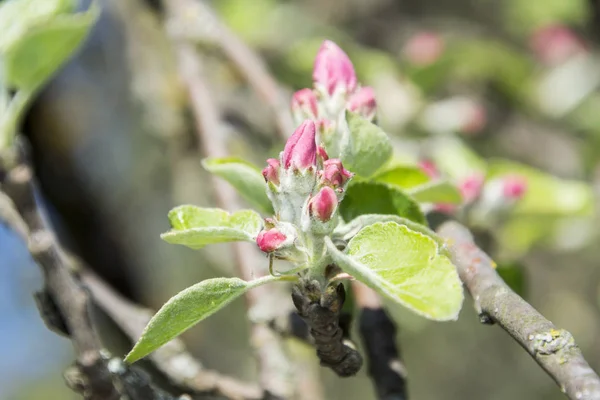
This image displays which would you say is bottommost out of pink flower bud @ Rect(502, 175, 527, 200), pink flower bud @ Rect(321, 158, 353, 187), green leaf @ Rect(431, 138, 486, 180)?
green leaf @ Rect(431, 138, 486, 180)

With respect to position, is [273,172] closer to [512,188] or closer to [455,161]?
[512,188]

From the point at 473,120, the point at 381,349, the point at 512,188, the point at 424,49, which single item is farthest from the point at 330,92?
the point at 424,49

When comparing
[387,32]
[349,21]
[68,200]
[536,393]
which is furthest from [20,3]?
[536,393]

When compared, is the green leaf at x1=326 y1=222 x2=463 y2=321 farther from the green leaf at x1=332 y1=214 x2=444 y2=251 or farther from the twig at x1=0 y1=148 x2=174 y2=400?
the twig at x1=0 y1=148 x2=174 y2=400

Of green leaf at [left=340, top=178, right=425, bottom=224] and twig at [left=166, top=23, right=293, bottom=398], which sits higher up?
green leaf at [left=340, top=178, right=425, bottom=224]

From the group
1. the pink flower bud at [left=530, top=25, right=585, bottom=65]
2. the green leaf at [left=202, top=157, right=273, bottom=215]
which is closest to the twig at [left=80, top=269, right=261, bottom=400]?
the green leaf at [left=202, top=157, right=273, bottom=215]

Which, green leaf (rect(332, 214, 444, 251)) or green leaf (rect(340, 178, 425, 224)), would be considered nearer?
green leaf (rect(332, 214, 444, 251))
